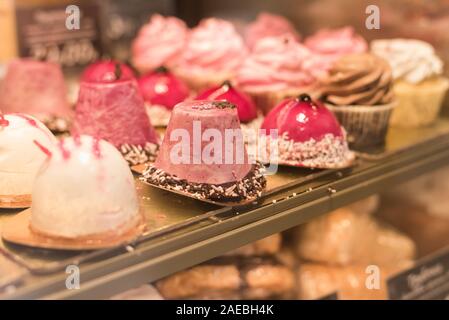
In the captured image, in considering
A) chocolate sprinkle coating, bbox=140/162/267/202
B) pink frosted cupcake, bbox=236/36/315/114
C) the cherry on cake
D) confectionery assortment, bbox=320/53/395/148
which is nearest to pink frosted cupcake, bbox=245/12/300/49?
pink frosted cupcake, bbox=236/36/315/114

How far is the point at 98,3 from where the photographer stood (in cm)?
258

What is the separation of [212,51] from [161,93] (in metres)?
0.40

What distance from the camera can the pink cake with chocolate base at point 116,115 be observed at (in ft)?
5.48

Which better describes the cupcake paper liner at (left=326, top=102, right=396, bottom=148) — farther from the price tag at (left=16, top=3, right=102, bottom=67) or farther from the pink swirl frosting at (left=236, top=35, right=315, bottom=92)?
the price tag at (left=16, top=3, right=102, bottom=67)

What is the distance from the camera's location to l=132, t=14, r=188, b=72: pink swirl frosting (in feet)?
8.16

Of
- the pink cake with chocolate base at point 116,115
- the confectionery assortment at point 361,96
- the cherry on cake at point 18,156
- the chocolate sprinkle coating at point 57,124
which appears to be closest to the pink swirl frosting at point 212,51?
the confectionery assortment at point 361,96

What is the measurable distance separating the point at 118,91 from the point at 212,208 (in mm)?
423

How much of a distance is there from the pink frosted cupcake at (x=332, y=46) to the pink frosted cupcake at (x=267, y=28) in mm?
235

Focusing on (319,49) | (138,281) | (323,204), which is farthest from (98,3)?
(138,281)

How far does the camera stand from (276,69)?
2.15 metres

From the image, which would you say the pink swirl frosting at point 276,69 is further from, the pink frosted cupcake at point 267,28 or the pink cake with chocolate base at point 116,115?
the pink cake with chocolate base at point 116,115

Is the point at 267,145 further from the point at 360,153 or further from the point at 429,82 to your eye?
the point at 429,82

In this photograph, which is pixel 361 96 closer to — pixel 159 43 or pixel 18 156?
pixel 159 43

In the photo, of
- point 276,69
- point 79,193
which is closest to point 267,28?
point 276,69
